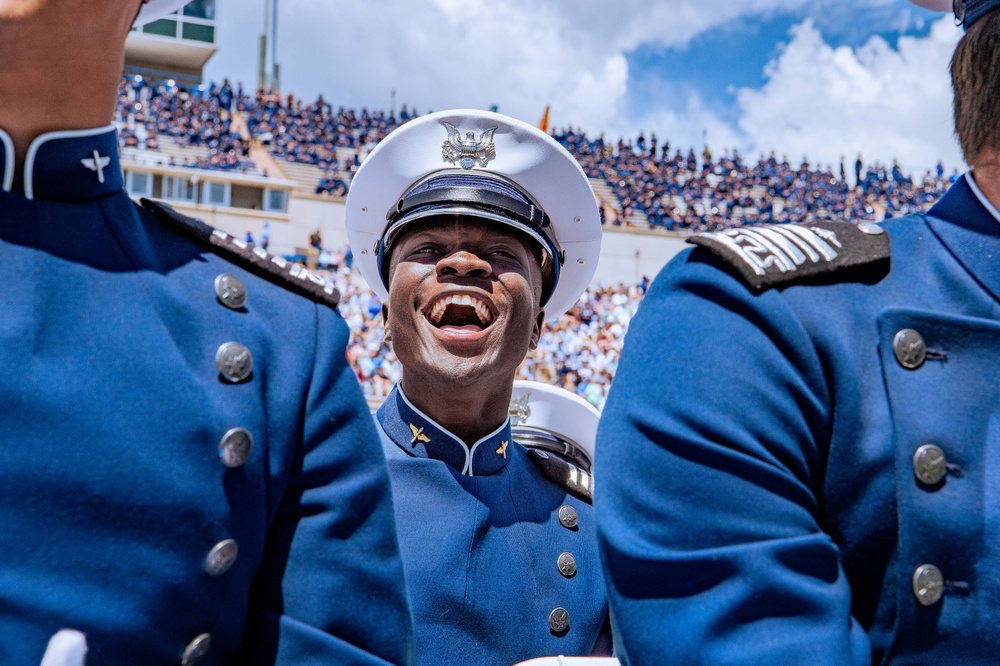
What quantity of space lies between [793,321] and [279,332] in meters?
0.74

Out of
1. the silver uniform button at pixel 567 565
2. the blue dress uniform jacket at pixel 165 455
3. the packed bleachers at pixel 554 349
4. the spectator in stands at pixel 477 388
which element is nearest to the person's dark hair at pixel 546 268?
A: the spectator in stands at pixel 477 388

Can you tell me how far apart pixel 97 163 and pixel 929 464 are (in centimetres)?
117

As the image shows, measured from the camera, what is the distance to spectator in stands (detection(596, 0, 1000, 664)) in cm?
123

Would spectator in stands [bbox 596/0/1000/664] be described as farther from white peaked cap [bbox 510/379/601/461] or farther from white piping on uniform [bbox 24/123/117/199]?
white peaked cap [bbox 510/379/601/461]

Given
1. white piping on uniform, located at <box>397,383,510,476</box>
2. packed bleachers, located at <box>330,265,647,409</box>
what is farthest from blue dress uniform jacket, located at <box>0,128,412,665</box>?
packed bleachers, located at <box>330,265,647,409</box>

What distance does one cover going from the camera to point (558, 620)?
2496 millimetres

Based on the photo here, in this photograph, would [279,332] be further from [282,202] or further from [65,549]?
[282,202]

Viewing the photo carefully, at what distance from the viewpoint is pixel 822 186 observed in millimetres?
37312

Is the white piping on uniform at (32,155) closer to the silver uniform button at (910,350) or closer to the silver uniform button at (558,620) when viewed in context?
the silver uniform button at (910,350)

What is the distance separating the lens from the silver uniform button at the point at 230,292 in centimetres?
146

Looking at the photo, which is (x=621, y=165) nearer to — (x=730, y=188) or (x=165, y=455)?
(x=730, y=188)

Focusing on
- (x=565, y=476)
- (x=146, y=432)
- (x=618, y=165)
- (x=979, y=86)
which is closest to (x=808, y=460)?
(x=979, y=86)

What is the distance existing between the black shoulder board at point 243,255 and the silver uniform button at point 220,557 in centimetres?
44

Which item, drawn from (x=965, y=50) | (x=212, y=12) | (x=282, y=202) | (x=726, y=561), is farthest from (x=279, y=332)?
(x=212, y=12)
